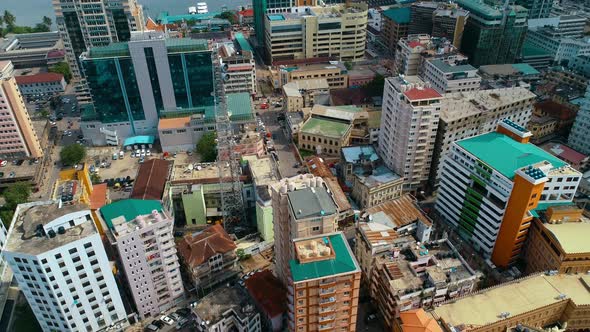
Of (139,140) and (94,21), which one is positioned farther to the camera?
(94,21)

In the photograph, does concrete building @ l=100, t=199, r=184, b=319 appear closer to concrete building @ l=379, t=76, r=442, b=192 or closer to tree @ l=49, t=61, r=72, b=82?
concrete building @ l=379, t=76, r=442, b=192

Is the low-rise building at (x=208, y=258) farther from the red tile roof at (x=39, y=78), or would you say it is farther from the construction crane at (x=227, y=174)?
the red tile roof at (x=39, y=78)

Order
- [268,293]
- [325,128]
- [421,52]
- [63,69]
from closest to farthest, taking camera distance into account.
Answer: [268,293] → [325,128] → [421,52] → [63,69]

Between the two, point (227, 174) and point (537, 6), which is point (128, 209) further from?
point (537, 6)

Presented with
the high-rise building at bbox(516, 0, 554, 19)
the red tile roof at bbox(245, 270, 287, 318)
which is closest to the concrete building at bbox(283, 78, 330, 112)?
the red tile roof at bbox(245, 270, 287, 318)

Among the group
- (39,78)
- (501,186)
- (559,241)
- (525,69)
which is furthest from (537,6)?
(39,78)

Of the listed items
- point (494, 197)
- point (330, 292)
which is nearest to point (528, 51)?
point (494, 197)
